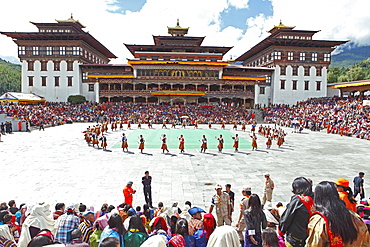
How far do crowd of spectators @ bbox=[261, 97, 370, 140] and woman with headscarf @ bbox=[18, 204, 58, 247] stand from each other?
3069 centimetres

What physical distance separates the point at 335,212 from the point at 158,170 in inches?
423

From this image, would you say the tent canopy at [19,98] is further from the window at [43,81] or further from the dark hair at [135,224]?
the dark hair at [135,224]

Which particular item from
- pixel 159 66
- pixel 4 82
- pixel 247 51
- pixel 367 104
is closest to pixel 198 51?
pixel 159 66

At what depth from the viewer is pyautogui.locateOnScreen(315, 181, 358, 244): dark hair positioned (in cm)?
A: 320

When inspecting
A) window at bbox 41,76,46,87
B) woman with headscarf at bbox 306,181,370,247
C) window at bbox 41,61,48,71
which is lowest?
woman with headscarf at bbox 306,181,370,247

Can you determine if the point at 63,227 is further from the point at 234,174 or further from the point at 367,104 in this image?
the point at 367,104

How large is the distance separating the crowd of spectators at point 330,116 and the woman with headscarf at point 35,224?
30691 mm

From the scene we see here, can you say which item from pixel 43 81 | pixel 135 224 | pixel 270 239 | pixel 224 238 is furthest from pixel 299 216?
pixel 43 81

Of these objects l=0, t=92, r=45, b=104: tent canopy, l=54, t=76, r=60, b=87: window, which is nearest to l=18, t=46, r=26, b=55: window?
l=54, t=76, r=60, b=87: window

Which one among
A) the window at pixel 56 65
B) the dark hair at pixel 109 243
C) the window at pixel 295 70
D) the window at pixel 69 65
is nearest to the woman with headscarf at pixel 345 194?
the dark hair at pixel 109 243

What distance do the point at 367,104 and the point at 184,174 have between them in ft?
109

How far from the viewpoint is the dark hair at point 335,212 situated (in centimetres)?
320

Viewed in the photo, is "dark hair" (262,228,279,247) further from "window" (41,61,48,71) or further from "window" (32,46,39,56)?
"window" (32,46,39,56)

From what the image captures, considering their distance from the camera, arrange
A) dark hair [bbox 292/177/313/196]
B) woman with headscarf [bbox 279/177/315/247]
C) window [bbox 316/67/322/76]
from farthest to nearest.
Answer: window [bbox 316/67/322/76] < dark hair [bbox 292/177/313/196] < woman with headscarf [bbox 279/177/315/247]
